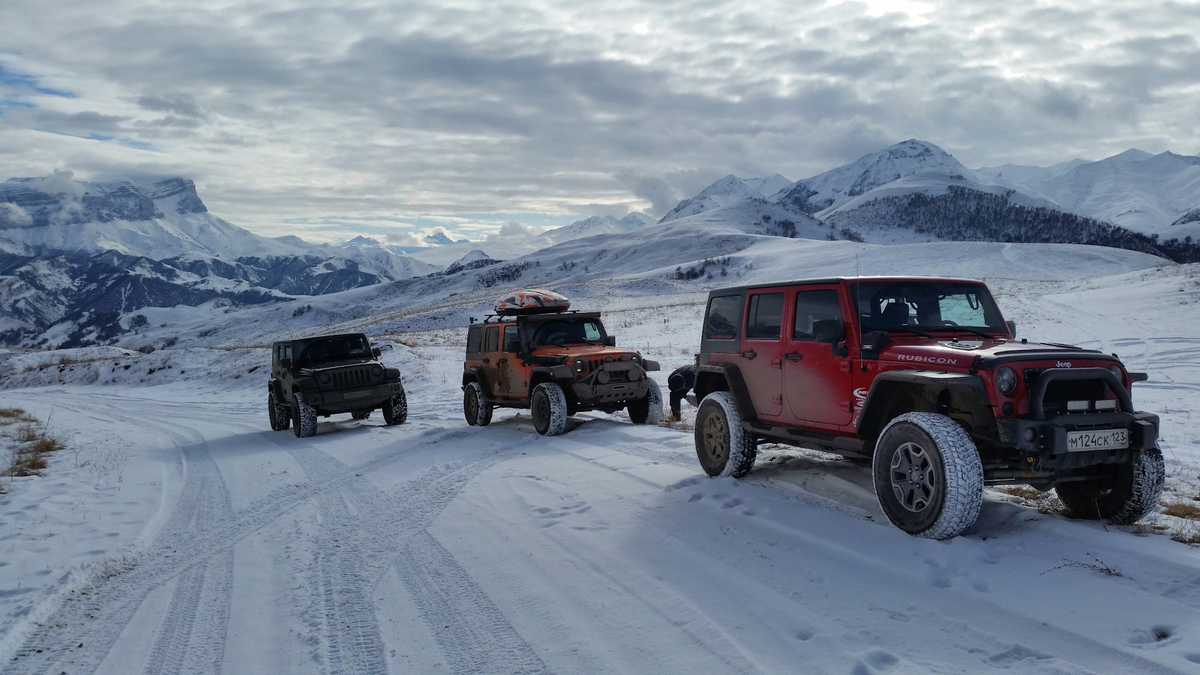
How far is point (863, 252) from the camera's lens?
309 ft

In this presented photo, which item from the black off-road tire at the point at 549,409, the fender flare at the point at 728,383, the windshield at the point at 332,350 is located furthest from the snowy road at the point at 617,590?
the windshield at the point at 332,350

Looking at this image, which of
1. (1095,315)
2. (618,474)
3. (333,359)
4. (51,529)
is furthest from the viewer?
(1095,315)

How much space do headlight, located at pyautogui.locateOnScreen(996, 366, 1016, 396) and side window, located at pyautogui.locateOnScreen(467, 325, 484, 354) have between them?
10.5 metres

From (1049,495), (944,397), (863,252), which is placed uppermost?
(863,252)

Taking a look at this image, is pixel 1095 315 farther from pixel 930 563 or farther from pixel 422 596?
pixel 422 596

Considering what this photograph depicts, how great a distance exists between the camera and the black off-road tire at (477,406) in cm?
1464

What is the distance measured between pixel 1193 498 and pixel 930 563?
3.43 metres

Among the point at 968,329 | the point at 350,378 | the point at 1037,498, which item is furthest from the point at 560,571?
the point at 350,378

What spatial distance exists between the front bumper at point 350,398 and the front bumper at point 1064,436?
12158mm

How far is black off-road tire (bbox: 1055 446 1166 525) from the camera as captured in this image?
19.2 feet

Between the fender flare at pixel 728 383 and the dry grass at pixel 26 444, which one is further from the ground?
the fender flare at pixel 728 383

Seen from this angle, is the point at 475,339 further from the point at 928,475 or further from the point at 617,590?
the point at 928,475

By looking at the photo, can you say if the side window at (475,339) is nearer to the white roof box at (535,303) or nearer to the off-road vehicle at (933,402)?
the white roof box at (535,303)

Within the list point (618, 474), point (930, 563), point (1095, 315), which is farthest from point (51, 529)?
point (1095, 315)
